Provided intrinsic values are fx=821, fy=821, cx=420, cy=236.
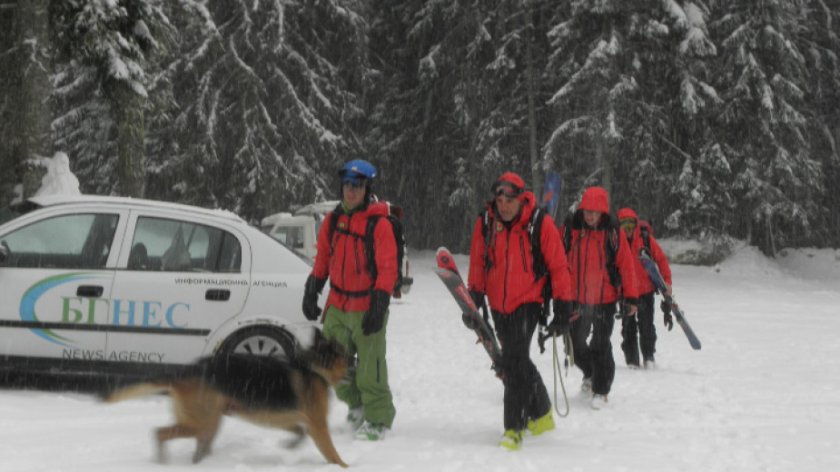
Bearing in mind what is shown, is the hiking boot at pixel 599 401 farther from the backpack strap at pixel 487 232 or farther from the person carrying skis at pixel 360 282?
the person carrying skis at pixel 360 282

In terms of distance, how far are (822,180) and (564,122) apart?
10.4 metres

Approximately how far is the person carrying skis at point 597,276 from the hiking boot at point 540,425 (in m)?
1.37

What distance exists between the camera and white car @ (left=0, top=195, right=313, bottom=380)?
21.9ft

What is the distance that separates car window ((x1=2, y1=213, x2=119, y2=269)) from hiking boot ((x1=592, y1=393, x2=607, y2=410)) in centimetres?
435

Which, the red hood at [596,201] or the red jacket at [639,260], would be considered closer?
the red hood at [596,201]

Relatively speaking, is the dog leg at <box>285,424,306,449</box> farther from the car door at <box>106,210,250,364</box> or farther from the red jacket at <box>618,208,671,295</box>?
the red jacket at <box>618,208,671,295</box>

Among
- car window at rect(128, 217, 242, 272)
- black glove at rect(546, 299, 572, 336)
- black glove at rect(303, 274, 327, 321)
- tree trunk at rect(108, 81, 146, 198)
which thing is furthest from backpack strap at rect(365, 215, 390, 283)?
tree trunk at rect(108, 81, 146, 198)

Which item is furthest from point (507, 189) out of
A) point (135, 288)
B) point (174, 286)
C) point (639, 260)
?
point (639, 260)

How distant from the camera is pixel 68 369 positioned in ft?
21.9

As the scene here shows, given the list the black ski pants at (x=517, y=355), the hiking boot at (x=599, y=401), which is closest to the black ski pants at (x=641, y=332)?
the hiking boot at (x=599, y=401)

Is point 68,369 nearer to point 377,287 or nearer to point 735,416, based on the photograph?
point 377,287

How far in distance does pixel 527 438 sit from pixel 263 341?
2423mm

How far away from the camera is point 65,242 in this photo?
694cm

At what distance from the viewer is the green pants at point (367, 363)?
18.6 ft
